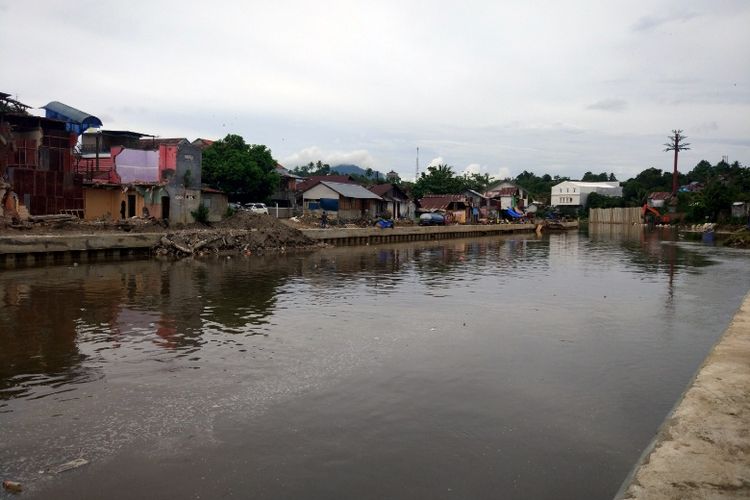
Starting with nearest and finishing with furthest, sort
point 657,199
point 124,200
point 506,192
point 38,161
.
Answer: point 38,161 < point 124,200 < point 506,192 < point 657,199

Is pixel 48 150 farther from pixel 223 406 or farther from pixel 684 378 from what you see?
pixel 684 378

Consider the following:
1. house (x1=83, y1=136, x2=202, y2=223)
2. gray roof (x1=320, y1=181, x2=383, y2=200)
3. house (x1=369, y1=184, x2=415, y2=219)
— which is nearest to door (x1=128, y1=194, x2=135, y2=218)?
house (x1=83, y1=136, x2=202, y2=223)

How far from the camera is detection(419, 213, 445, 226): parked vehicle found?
66375 mm

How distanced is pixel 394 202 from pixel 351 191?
31.7ft

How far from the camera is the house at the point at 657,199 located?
101613mm

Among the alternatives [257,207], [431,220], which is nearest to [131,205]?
[257,207]

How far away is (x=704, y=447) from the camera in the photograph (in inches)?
266

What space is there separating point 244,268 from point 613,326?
762 inches

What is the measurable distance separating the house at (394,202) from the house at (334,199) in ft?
16.3

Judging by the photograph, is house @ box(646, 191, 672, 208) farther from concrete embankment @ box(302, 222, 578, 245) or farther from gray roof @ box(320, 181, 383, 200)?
gray roof @ box(320, 181, 383, 200)

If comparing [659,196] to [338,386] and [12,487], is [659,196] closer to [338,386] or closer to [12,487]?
[338,386]

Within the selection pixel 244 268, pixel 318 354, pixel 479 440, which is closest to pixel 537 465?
pixel 479 440

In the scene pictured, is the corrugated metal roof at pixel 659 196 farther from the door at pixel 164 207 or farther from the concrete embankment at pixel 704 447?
the concrete embankment at pixel 704 447

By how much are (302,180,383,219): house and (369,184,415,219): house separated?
4.97 metres
